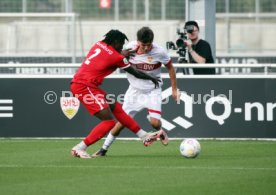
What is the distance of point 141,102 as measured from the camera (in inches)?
631

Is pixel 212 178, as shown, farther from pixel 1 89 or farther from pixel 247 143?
pixel 1 89

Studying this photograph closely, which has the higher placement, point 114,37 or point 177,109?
point 114,37

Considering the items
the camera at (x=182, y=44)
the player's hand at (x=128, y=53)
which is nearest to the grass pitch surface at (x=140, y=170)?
the player's hand at (x=128, y=53)

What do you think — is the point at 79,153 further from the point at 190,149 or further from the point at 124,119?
the point at 190,149

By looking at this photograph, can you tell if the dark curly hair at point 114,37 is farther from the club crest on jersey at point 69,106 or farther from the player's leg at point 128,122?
the club crest on jersey at point 69,106

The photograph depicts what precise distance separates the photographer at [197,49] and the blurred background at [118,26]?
8.56m

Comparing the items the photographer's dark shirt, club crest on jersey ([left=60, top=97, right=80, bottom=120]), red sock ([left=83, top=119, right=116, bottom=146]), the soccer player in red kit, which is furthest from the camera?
red sock ([left=83, top=119, right=116, bottom=146])

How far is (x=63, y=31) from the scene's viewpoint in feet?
89.1

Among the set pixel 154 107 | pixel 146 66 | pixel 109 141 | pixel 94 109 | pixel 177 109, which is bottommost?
pixel 109 141

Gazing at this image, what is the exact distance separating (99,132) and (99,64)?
3.46 ft

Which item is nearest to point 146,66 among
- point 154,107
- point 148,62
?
point 148,62

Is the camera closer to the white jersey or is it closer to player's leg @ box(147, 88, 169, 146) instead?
the white jersey

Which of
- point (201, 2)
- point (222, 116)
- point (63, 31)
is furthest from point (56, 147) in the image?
point (63, 31)

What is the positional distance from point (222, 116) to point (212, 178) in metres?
6.16
